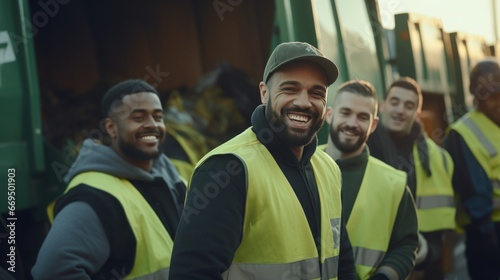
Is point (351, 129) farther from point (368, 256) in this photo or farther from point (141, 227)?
point (141, 227)

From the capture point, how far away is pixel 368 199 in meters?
3.97

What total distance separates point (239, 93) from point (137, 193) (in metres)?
2.45

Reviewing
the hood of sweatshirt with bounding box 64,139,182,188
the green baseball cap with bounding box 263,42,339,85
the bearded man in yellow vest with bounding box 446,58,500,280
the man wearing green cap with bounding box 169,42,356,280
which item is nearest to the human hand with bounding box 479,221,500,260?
the bearded man in yellow vest with bounding box 446,58,500,280

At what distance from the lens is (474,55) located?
9.84 meters

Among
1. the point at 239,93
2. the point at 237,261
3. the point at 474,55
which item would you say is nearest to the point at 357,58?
the point at 239,93

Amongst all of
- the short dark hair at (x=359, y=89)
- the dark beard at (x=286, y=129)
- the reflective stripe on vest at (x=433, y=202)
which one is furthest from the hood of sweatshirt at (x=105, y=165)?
the reflective stripe on vest at (x=433, y=202)

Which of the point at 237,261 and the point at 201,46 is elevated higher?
the point at 201,46

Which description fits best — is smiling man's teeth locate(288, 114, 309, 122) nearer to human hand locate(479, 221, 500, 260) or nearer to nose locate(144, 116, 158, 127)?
nose locate(144, 116, 158, 127)

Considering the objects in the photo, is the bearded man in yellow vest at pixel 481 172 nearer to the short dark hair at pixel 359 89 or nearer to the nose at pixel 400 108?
the nose at pixel 400 108

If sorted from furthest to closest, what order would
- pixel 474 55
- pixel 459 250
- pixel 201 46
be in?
1. pixel 474 55
2. pixel 459 250
3. pixel 201 46

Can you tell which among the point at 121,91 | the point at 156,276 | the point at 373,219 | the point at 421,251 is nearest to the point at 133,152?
the point at 121,91

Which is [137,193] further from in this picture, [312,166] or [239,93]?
[239,93]

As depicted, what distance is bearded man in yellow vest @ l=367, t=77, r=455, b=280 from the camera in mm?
5199

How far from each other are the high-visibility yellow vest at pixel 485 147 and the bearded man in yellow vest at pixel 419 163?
16.7 inches
